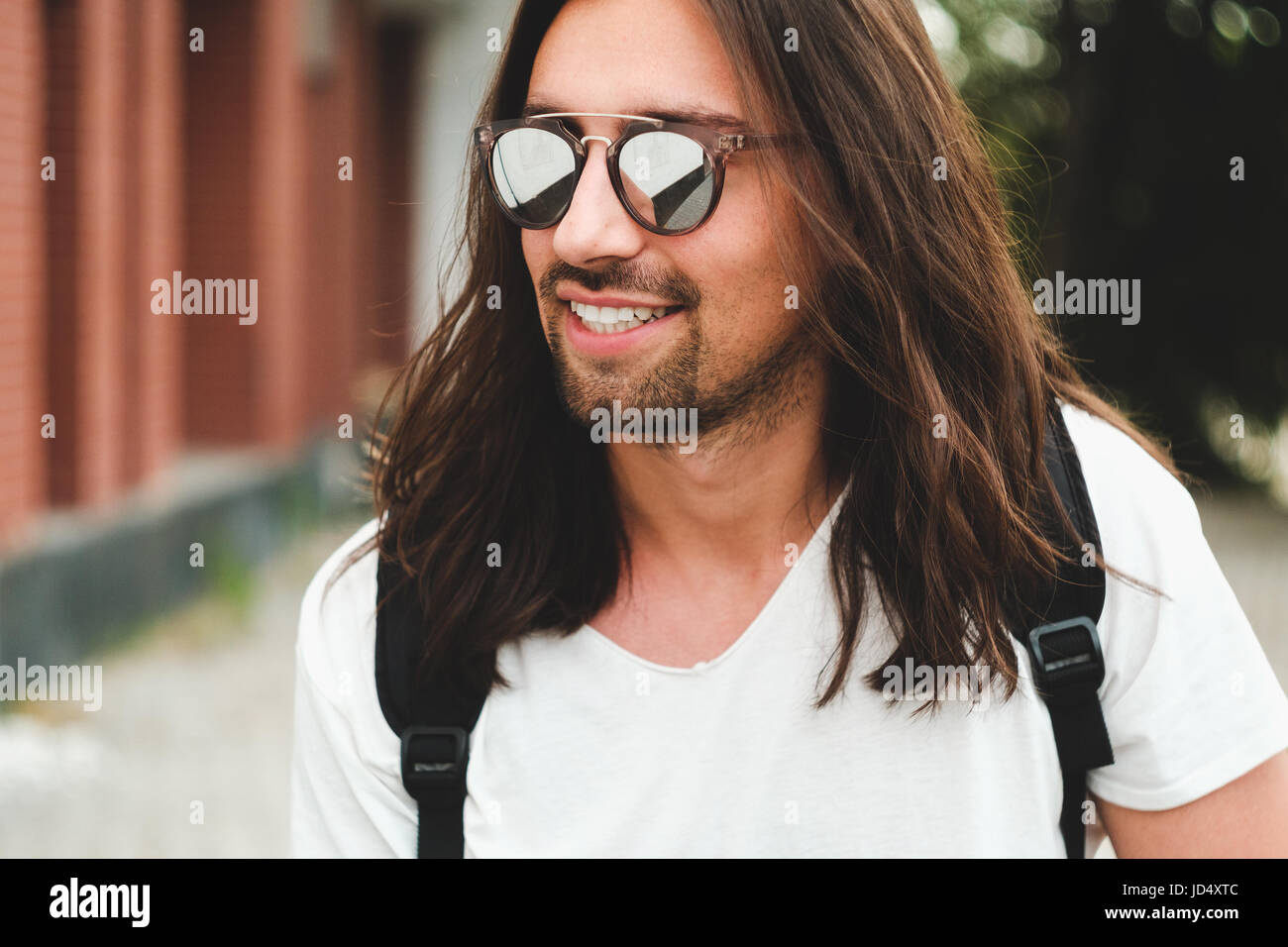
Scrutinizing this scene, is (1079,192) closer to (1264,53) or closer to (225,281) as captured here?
(1264,53)

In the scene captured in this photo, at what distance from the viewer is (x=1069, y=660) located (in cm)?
185

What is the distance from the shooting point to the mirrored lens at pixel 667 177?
1.96 metres

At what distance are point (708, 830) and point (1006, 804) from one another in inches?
17.1

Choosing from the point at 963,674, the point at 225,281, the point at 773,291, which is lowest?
the point at 963,674

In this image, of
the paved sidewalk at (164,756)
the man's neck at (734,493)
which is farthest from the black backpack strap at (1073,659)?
the paved sidewalk at (164,756)

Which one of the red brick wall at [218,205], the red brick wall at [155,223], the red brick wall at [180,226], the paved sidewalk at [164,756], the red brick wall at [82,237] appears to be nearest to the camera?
the paved sidewalk at [164,756]

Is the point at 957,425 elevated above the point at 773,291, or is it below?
below

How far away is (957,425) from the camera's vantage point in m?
2.10

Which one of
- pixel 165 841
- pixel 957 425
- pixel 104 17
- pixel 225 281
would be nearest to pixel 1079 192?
pixel 225 281

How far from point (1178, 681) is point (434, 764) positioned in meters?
1.06

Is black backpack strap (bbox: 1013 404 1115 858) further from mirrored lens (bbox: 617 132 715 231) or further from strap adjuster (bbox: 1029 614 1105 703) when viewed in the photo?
mirrored lens (bbox: 617 132 715 231)

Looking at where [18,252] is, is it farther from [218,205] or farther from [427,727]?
[427,727]

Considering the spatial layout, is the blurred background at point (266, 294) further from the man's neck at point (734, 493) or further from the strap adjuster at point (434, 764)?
the strap adjuster at point (434, 764)

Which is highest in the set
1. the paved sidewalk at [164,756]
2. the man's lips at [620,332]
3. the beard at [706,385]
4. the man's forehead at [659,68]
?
the man's forehead at [659,68]
